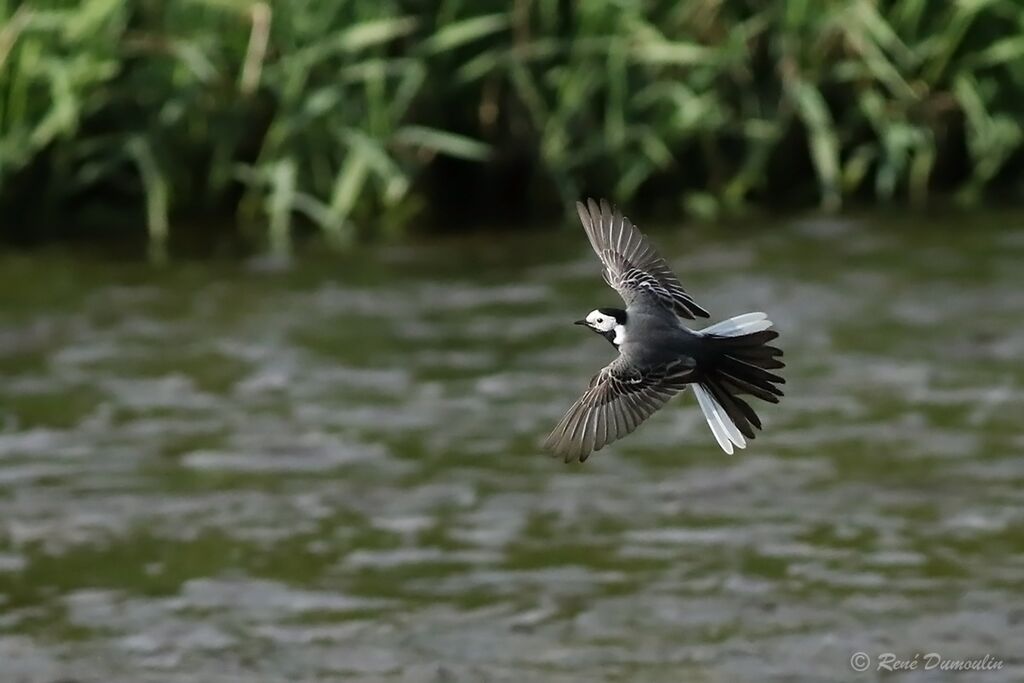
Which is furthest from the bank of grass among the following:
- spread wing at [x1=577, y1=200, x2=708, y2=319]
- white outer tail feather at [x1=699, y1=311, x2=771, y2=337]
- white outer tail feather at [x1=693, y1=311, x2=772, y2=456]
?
white outer tail feather at [x1=699, y1=311, x2=771, y2=337]

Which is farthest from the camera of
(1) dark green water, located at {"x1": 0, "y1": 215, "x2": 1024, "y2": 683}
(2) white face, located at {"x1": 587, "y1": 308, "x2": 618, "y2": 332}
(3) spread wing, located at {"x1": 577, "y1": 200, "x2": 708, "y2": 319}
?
(1) dark green water, located at {"x1": 0, "y1": 215, "x2": 1024, "y2": 683}

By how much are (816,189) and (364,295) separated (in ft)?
7.10

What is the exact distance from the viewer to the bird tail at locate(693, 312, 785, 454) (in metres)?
3.80

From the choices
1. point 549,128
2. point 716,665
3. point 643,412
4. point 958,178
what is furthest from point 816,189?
point 643,412

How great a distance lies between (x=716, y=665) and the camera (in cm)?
534

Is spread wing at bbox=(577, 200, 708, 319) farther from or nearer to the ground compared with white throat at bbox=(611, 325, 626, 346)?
farther from the ground

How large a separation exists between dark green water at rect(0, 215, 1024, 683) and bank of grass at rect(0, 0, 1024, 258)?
1.23 ft

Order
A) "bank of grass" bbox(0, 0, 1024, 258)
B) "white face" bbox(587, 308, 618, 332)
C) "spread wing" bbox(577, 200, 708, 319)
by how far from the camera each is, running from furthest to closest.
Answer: "bank of grass" bbox(0, 0, 1024, 258) < "spread wing" bbox(577, 200, 708, 319) < "white face" bbox(587, 308, 618, 332)

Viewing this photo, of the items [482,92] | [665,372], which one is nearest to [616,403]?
[665,372]

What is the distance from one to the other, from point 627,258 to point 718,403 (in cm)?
39

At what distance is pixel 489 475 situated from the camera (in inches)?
264

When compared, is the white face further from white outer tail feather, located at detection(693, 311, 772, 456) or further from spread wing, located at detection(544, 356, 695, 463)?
white outer tail feather, located at detection(693, 311, 772, 456)

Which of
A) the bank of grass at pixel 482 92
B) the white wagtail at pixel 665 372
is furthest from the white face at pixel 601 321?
the bank of grass at pixel 482 92

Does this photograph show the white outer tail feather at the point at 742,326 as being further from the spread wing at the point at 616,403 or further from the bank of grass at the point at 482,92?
the bank of grass at the point at 482,92
